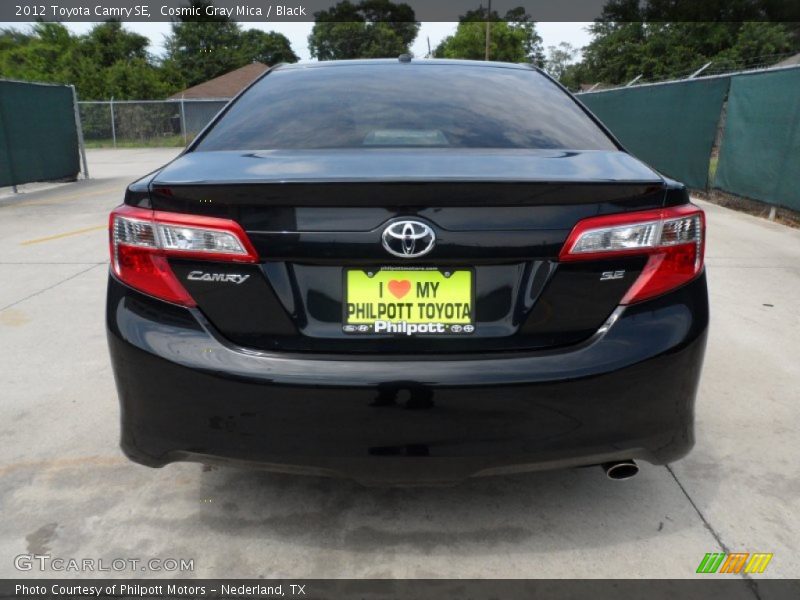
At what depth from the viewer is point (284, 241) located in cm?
183

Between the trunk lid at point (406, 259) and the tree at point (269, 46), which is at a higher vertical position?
the tree at point (269, 46)

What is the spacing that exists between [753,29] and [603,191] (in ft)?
178

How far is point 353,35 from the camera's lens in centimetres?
8675

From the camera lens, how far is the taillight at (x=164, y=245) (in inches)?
72.7

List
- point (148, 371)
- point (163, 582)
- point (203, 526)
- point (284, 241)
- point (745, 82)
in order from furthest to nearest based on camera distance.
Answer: point (745, 82) < point (203, 526) < point (163, 582) < point (148, 371) < point (284, 241)

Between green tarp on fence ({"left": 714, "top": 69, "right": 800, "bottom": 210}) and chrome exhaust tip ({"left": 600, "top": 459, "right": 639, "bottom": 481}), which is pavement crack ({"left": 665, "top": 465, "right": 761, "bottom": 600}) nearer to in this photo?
chrome exhaust tip ({"left": 600, "top": 459, "right": 639, "bottom": 481})

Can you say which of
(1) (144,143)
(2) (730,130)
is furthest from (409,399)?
(1) (144,143)

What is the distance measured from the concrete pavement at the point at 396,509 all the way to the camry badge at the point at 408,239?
1020mm

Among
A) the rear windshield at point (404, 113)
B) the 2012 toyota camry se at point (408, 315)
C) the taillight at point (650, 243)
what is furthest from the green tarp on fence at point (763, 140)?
the 2012 toyota camry se at point (408, 315)

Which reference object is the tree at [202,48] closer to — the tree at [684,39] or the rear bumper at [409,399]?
the tree at [684,39]

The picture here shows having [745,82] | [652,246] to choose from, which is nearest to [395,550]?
[652,246]

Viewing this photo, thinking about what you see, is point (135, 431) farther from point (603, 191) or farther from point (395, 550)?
point (603, 191)

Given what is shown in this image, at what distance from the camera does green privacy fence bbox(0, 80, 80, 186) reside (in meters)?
12.0

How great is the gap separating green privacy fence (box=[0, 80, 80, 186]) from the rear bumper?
1190cm
